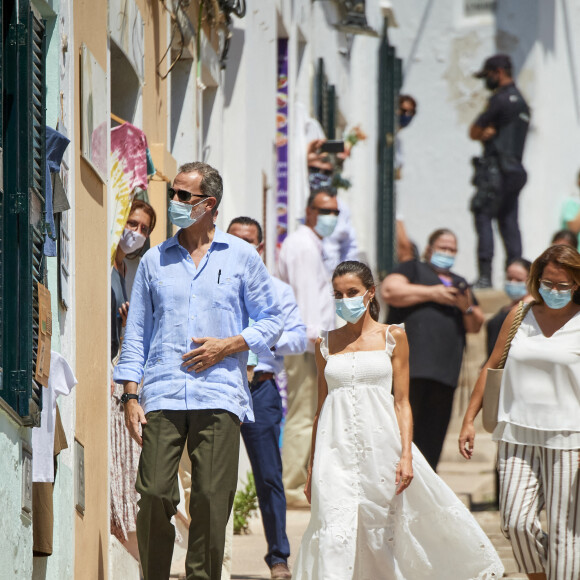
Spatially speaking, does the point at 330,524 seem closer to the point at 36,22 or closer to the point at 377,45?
the point at 36,22

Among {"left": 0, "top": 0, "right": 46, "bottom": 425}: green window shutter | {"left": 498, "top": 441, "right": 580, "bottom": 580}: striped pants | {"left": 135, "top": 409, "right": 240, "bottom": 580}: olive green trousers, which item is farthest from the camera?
{"left": 498, "top": 441, "right": 580, "bottom": 580}: striped pants

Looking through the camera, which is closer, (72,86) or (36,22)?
(36,22)

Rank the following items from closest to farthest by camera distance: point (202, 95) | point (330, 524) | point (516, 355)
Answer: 1. point (330, 524)
2. point (516, 355)
3. point (202, 95)

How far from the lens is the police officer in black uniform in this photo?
1995cm

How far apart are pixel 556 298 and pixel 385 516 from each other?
1398 mm

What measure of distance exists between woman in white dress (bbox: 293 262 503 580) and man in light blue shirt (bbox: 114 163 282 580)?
0.69 metres

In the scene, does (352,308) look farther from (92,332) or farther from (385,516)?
(92,332)

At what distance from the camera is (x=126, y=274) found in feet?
29.4

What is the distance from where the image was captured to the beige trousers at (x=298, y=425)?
41.0 feet

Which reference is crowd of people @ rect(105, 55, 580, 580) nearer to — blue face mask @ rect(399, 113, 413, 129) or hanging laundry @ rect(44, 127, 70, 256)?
hanging laundry @ rect(44, 127, 70, 256)

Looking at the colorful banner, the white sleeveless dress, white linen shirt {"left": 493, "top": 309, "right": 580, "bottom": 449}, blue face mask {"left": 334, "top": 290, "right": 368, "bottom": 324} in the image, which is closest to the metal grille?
the colorful banner

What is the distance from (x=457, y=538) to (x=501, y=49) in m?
22.3

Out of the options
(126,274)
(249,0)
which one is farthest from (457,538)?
(249,0)

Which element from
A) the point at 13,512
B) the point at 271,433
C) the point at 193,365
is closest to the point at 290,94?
the point at 271,433
